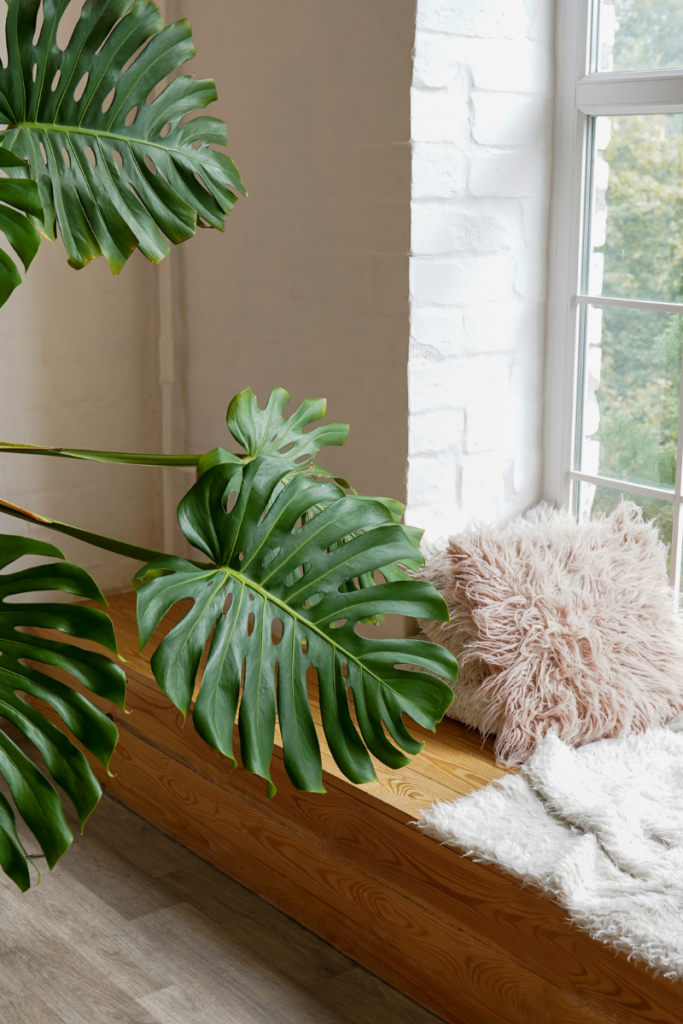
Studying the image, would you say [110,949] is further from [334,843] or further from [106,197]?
[106,197]

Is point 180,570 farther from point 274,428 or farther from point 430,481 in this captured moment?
point 430,481

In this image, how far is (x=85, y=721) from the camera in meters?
1.03

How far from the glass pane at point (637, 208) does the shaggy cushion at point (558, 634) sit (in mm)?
540

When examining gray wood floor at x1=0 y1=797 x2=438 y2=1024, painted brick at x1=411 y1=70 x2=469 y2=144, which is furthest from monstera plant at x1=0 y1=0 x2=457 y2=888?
gray wood floor at x1=0 y1=797 x2=438 y2=1024

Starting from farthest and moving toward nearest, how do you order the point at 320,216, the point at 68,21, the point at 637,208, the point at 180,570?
the point at 68,21
the point at 320,216
the point at 637,208
the point at 180,570

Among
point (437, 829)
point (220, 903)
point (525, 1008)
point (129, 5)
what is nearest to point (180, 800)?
point (220, 903)

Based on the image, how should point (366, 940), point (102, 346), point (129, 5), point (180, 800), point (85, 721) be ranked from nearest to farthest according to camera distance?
point (85, 721), point (129, 5), point (366, 940), point (180, 800), point (102, 346)

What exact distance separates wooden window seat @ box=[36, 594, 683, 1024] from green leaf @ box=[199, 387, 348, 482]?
614mm

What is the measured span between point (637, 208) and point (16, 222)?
142 cm

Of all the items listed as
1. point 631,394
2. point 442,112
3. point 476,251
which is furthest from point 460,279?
point 631,394

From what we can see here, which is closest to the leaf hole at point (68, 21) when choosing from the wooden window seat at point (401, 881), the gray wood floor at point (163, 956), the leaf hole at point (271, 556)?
the wooden window seat at point (401, 881)

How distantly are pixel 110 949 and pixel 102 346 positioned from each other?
1476mm

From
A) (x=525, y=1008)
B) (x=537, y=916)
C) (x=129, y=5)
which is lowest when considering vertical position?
(x=525, y=1008)

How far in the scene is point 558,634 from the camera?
186cm
